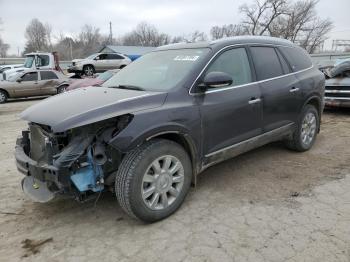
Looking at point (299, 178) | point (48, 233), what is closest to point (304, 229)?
point (299, 178)

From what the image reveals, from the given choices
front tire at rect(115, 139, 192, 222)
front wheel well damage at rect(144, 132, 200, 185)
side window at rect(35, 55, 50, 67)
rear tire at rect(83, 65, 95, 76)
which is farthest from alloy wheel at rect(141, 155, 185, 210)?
rear tire at rect(83, 65, 95, 76)

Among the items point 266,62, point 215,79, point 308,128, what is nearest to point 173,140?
point 215,79

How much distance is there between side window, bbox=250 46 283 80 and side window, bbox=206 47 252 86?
7.5 inches

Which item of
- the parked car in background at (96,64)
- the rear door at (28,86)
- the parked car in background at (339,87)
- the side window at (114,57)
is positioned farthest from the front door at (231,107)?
the side window at (114,57)

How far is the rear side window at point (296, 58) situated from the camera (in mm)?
5289

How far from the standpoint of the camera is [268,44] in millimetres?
4984

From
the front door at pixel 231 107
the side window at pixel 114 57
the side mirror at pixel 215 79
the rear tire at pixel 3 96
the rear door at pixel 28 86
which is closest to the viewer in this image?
the side mirror at pixel 215 79

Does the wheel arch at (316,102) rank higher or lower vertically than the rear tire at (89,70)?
lower

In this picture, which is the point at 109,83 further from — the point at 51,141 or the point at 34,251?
the point at 34,251

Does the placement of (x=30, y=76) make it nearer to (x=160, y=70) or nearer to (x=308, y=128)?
(x=160, y=70)

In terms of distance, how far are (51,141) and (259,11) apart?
174ft

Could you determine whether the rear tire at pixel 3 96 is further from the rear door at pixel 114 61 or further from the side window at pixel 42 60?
the rear door at pixel 114 61

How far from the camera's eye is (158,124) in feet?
11.1

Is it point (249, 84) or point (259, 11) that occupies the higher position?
point (259, 11)
